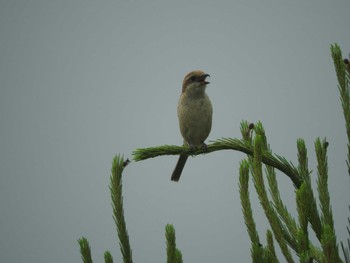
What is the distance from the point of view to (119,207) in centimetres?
255

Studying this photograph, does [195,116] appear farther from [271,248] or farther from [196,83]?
[271,248]

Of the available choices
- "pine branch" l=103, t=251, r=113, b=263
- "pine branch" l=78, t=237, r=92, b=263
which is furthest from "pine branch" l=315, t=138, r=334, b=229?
"pine branch" l=78, t=237, r=92, b=263

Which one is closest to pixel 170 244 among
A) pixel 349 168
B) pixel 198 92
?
pixel 349 168

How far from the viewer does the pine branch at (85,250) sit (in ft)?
8.11

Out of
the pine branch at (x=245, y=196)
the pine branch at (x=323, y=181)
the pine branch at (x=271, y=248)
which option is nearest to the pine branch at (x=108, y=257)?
the pine branch at (x=245, y=196)

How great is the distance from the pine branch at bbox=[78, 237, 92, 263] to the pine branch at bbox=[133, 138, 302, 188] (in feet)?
2.89

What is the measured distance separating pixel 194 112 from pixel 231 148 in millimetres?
3766

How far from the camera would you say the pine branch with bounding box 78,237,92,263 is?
2.47m

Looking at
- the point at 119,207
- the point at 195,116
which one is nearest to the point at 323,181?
the point at 119,207

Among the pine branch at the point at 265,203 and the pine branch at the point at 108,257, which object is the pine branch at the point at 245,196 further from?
the pine branch at the point at 108,257

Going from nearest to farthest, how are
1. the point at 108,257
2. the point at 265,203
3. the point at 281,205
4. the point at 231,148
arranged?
the point at 265,203 → the point at 108,257 → the point at 281,205 → the point at 231,148

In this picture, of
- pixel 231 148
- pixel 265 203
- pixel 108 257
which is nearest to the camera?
pixel 265 203

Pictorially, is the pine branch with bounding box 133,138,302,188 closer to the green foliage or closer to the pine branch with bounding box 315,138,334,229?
the green foliage

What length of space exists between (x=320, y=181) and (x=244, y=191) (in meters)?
0.49
